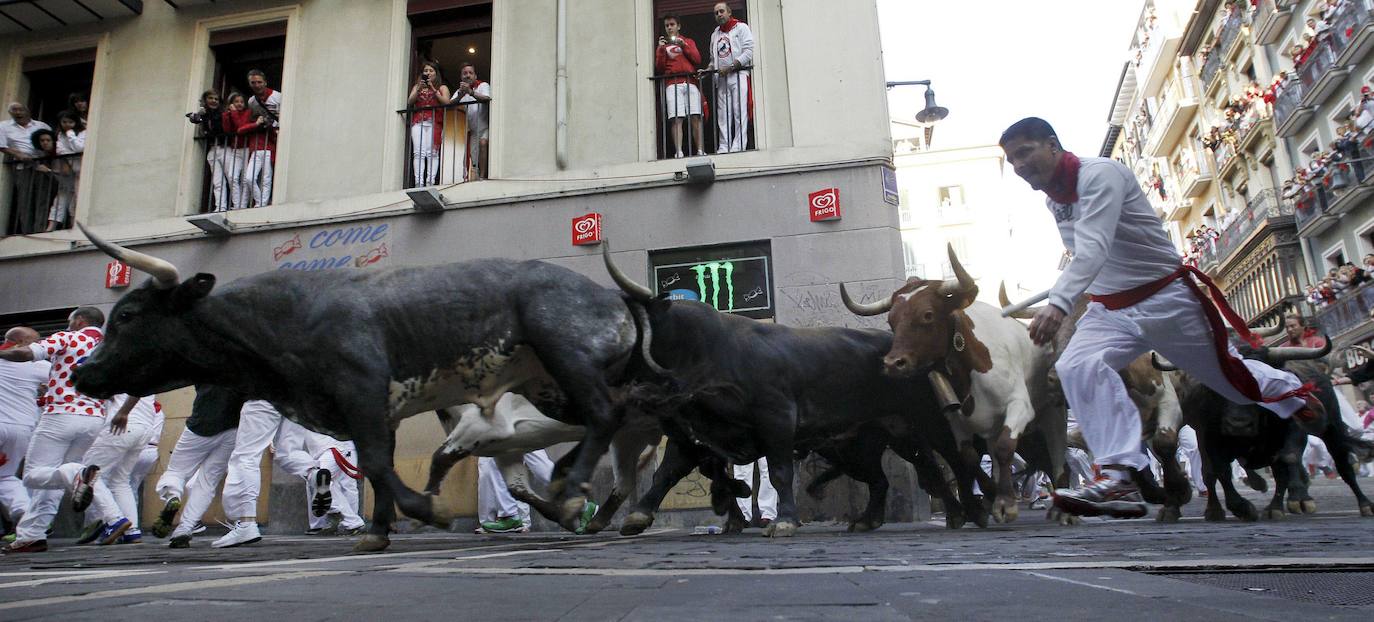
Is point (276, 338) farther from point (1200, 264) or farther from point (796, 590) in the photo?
point (1200, 264)

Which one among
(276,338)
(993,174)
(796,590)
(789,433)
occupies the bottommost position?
(796,590)

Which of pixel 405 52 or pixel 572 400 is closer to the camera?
pixel 572 400

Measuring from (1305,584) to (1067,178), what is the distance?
325 centimetres

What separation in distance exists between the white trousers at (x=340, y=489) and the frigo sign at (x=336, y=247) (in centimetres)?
322

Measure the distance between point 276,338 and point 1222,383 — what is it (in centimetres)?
514

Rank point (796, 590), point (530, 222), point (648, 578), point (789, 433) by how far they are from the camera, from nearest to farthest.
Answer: point (796, 590) → point (648, 578) → point (789, 433) → point (530, 222)

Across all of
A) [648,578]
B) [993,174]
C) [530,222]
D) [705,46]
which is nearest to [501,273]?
[648,578]

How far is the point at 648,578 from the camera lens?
7.95 ft

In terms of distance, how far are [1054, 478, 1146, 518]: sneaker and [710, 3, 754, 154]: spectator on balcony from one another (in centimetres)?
734

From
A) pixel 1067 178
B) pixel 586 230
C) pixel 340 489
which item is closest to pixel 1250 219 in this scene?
pixel 586 230

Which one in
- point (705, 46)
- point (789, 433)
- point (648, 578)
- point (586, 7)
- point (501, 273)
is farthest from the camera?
point (705, 46)

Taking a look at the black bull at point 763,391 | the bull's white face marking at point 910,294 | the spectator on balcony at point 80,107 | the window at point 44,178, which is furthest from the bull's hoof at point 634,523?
the spectator on balcony at point 80,107

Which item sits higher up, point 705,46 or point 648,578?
point 705,46

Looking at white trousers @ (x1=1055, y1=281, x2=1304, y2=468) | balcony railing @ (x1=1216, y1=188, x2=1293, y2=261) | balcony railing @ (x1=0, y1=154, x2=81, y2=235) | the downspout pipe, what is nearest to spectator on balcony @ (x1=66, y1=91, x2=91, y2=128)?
balcony railing @ (x1=0, y1=154, x2=81, y2=235)
